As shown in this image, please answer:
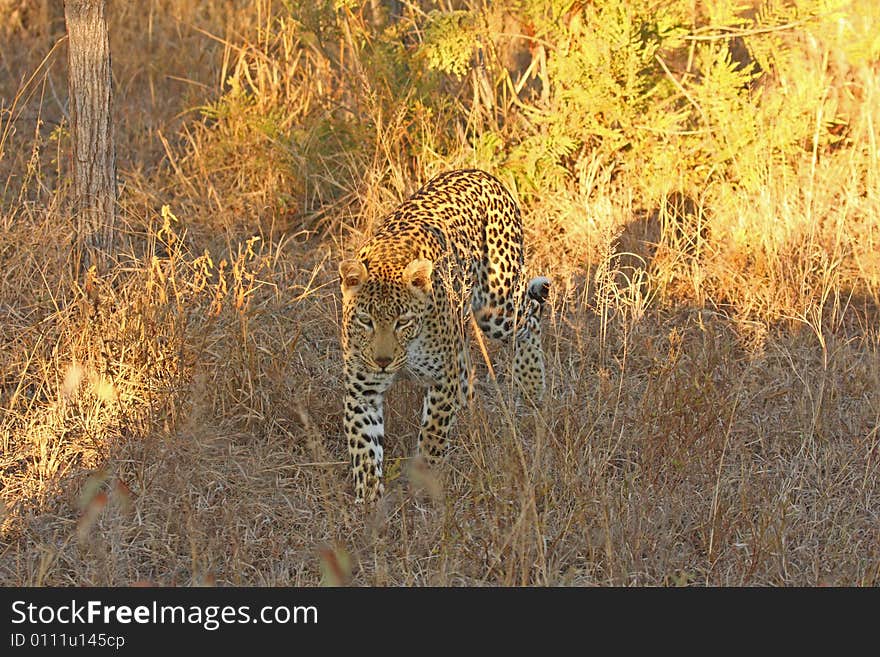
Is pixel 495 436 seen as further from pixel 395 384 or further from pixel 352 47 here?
pixel 352 47

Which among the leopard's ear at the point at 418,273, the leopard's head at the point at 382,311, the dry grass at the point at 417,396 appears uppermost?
the leopard's ear at the point at 418,273

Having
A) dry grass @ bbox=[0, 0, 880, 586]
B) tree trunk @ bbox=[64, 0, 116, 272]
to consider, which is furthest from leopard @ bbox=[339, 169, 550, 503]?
tree trunk @ bbox=[64, 0, 116, 272]

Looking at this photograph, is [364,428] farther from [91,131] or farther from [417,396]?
[91,131]

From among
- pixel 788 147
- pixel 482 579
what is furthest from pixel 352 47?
pixel 482 579

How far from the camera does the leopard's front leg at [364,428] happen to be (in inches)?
216

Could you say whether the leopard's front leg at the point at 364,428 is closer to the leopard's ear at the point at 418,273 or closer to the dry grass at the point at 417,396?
the dry grass at the point at 417,396

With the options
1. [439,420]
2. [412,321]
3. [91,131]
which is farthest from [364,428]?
[91,131]

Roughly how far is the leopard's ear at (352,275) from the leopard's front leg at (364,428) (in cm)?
36

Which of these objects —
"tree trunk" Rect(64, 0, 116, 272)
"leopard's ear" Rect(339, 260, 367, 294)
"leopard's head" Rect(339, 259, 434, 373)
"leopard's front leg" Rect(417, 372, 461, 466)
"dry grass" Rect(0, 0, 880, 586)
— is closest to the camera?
"dry grass" Rect(0, 0, 880, 586)

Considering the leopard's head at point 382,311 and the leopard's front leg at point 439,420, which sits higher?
the leopard's head at point 382,311

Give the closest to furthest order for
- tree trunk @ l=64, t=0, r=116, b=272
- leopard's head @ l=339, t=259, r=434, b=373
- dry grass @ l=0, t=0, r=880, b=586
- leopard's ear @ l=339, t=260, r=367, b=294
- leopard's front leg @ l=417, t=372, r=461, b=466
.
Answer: dry grass @ l=0, t=0, r=880, b=586 → leopard's head @ l=339, t=259, r=434, b=373 → leopard's ear @ l=339, t=260, r=367, b=294 → leopard's front leg @ l=417, t=372, r=461, b=466 → tree trunk @ l=64, t=0, r=116, b=272

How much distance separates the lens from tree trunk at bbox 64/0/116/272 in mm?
6613

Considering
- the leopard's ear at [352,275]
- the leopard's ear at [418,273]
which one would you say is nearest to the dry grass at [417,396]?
the leopard's ear at [418,273]

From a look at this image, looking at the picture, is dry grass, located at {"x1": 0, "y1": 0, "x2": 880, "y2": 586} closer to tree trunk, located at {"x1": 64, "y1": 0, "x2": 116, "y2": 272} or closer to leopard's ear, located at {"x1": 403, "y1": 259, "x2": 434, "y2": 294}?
tree trunk, located at {"x1": 64, "y1": 0, "x2": 116, "y2": 272}
